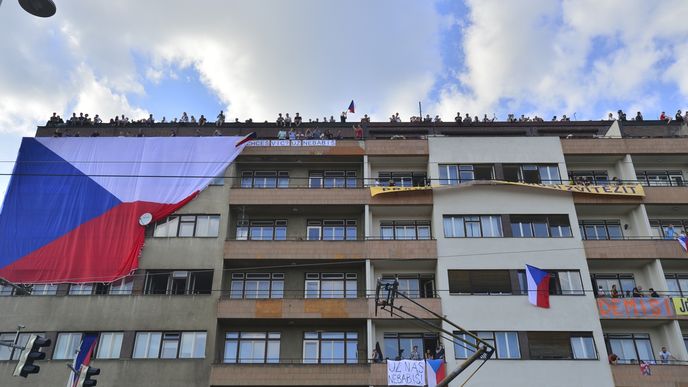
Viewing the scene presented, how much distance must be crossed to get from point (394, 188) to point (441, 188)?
305 centimetres

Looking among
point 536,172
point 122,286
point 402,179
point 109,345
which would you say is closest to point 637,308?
point 536,172

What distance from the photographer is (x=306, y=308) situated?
34.4 metres

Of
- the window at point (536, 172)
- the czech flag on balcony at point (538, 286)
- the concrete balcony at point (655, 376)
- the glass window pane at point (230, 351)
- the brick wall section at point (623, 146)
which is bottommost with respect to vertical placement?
the concrete balcony at point (655, 376)

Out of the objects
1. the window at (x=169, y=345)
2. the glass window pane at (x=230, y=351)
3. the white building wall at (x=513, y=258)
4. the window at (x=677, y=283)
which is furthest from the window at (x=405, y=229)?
the window at (x=677, y=283)

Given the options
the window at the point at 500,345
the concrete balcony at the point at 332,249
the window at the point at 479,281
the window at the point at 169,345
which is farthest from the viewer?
the concrete balcony at the point at 332,249

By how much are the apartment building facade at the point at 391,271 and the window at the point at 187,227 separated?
126 millimetres

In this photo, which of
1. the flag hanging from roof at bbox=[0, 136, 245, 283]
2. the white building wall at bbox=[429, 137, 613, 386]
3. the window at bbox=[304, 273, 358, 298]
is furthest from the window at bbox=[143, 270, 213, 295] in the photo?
the white building wall at bbox=[429, 137, 613, 386]

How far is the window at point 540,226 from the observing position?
36938 millimetres

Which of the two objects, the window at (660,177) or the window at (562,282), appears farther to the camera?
the window at (660,177)

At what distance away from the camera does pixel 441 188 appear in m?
37.8

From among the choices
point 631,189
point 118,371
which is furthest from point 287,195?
point 631,189

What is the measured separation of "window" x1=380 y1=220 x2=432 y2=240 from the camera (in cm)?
3869

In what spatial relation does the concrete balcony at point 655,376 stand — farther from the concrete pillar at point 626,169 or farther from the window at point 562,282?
the concrete pillar at point 626,169

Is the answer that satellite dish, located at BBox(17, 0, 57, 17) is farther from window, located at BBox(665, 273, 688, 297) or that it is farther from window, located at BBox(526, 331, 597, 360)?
window, located at BBox(665, 273, 688, 297)
